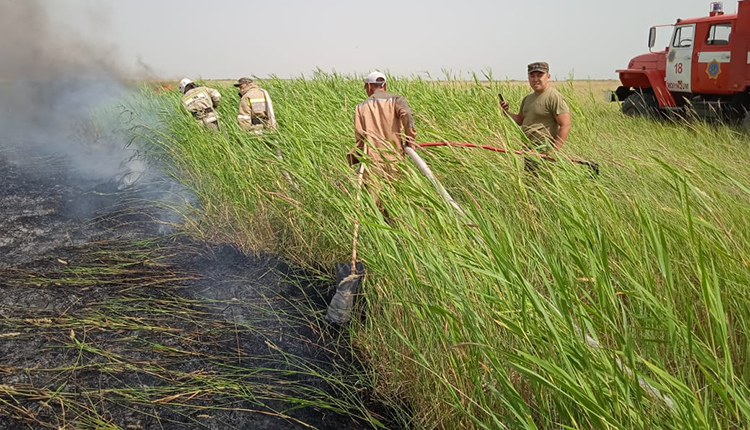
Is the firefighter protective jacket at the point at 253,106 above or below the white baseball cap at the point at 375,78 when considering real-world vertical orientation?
below

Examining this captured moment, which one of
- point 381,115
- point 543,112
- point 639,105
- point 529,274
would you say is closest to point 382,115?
point 381,115

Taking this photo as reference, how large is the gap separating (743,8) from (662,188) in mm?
7312

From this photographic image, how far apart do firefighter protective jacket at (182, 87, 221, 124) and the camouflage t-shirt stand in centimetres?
460

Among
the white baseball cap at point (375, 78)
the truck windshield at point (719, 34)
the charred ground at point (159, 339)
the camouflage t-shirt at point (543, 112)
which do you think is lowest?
the charred ground at point (159, 339)

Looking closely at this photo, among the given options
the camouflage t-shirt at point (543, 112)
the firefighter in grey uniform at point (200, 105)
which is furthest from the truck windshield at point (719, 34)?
the firefighter in grey uniform at point (200, 105)

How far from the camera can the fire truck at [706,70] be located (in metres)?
9.55

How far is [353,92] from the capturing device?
10578 millimetres

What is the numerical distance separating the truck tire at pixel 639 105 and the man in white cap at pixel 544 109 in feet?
24.6

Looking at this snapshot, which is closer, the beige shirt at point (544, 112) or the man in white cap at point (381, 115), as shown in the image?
the man in white cap at point (381, 115)

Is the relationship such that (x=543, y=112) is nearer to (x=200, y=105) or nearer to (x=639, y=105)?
(x=200, y=105)

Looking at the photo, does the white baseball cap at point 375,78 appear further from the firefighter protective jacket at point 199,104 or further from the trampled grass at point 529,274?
the firefighter protective jacket at point 199,104

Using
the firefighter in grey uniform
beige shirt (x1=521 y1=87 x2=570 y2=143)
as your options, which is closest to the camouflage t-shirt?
beige shirt (x1=521 y1=87 x2=570 y2=143)

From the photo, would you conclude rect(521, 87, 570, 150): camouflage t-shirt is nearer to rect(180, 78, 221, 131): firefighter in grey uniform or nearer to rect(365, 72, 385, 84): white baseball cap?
rect(365, 72, 385, 84): white baseball cap

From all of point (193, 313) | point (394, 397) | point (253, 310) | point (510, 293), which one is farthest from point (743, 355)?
point (193, 313)
